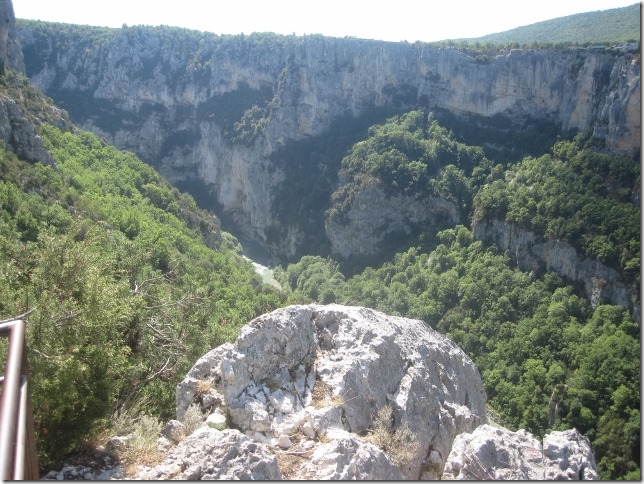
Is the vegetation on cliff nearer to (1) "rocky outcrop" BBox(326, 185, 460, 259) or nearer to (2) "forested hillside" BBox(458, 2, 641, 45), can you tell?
(1) "rocky outcrop" BBox(326, 185, 460, 259)

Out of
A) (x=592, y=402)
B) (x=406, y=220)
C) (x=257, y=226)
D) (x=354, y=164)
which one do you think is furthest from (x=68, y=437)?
(x=257, y=226)

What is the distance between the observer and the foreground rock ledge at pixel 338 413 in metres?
7.27

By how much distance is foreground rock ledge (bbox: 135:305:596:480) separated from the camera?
7270 millimetres

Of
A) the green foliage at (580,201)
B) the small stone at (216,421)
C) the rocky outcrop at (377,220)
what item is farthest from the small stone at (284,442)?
the rocky outcrop at (377,220)

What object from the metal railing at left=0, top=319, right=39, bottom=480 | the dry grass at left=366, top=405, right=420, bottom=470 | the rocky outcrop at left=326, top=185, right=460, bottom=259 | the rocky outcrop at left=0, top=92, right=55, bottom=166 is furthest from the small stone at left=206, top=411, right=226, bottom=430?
the rocky outcrop at left=326, top=185, right=460, bottom=259

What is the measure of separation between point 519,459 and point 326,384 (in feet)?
10.5

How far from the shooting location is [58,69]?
8388cm

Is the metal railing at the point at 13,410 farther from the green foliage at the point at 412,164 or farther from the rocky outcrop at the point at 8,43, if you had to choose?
the green foliage at the point at 412,164

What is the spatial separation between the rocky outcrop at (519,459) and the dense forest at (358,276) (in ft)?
17.8

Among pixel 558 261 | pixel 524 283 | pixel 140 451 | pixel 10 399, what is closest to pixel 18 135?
pixel 140 451

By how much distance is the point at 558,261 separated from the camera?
149 ft

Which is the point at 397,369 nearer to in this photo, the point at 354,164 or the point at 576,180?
the point at 576,180

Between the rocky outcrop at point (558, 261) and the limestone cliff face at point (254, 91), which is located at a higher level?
the limestone cliff face at point (254, 91)

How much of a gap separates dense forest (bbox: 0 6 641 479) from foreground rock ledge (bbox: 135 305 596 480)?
2.07 meters
